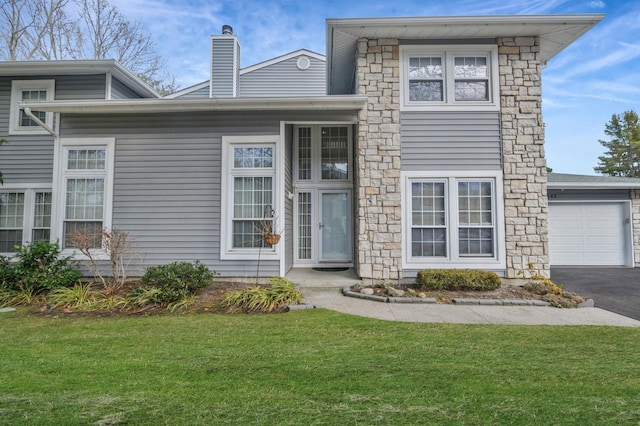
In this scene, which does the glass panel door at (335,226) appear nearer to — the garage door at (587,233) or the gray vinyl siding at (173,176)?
the gray vinyl siding at (173,176)

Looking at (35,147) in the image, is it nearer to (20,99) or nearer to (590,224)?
(20,99)

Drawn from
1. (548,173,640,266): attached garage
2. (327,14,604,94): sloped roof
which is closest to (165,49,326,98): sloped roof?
(327,14,604,94): sloped roof

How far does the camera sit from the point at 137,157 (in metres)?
6.62

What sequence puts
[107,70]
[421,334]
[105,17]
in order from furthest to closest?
[105,17] < [107,70] < [421,334]

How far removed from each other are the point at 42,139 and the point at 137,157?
286cm

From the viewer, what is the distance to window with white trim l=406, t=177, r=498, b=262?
6.48 metres

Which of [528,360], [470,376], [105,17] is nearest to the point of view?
[470,376]

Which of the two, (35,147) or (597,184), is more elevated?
(35,147)

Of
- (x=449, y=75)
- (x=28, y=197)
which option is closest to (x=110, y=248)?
(x=28, y=197)

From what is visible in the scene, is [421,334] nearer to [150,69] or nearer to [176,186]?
[176,186]

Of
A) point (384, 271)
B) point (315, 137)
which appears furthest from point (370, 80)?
point (384, 271)

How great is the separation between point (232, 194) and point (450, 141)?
4509 mm

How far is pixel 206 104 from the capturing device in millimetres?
6309

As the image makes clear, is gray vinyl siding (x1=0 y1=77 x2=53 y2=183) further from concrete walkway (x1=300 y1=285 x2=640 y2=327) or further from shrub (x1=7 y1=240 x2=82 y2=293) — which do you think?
concrete walkway (x1=300 y1=285 x2=640 y2=327)
